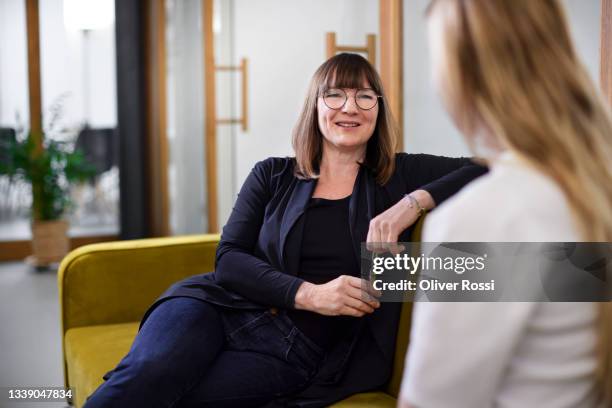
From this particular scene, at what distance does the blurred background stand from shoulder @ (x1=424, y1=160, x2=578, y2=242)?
0.94m

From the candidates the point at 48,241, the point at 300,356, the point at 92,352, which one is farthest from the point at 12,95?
the point at 300,356

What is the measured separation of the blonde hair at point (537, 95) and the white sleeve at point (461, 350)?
5.3 inches

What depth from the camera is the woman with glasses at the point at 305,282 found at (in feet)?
5.27

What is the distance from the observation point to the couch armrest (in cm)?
224

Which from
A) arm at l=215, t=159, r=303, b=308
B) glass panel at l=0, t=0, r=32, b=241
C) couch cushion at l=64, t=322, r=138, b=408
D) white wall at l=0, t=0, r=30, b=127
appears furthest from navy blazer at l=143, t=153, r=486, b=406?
white wall at l=0, t=0, r=30, b=127

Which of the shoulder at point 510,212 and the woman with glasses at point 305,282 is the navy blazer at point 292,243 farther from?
the shoulder at point 510,212

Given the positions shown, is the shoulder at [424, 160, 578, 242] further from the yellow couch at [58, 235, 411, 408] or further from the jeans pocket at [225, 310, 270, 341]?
the yellow couch at [58, 235, 411, 408]

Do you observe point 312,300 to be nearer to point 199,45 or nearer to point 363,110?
point 363,110

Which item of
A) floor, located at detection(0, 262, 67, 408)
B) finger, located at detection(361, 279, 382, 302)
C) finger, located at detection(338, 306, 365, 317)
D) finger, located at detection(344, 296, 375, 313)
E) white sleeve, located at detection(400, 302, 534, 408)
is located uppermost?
white sleeve, located at detection(400, 302, 534, 408)

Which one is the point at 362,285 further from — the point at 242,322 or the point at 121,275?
the point at 121,275

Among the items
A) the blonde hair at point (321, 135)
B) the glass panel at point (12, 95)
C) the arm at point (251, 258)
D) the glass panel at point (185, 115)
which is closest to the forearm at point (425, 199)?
the blonde hair at point (321, 135)

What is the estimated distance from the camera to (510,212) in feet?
2.40

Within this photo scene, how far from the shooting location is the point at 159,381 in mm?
1554

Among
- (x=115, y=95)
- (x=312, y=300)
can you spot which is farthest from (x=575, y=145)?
(x=115, y=95)
